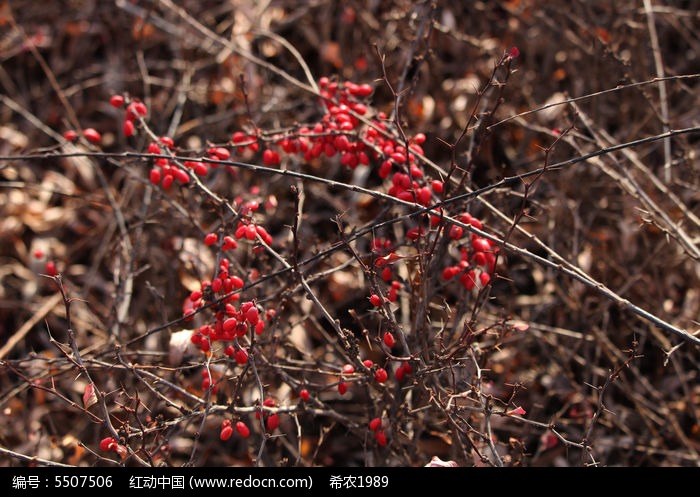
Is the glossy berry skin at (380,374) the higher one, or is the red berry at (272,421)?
the glossy berry skin at (380,374)

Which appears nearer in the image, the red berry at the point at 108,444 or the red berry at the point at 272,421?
the red berry at the point at 108,444

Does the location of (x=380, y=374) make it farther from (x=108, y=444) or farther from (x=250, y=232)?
(x=108, y=444)

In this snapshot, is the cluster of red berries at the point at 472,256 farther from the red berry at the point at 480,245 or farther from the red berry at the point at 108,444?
the red berry at the point at 108,444

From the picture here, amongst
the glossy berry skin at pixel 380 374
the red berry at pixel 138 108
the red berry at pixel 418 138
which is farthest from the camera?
the red berry at pixel 138 108

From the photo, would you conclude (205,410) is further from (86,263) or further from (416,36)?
(86,263)

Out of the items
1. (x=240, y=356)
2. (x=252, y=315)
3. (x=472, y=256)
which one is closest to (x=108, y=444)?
(x=240, y=356)

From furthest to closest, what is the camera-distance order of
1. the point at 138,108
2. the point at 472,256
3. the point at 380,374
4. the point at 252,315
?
1. the point at 138,108
2. the point at 472,256
3. the point at 380,374
4. the point at 252,315

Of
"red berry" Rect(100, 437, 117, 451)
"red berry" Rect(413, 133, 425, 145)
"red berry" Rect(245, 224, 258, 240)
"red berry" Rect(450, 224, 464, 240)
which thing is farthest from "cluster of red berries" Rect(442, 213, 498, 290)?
"red berry" Rect(100, 437, 117, 451)

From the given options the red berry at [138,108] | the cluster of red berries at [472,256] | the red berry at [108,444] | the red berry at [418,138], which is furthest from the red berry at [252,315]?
the red berry at [138,108]
